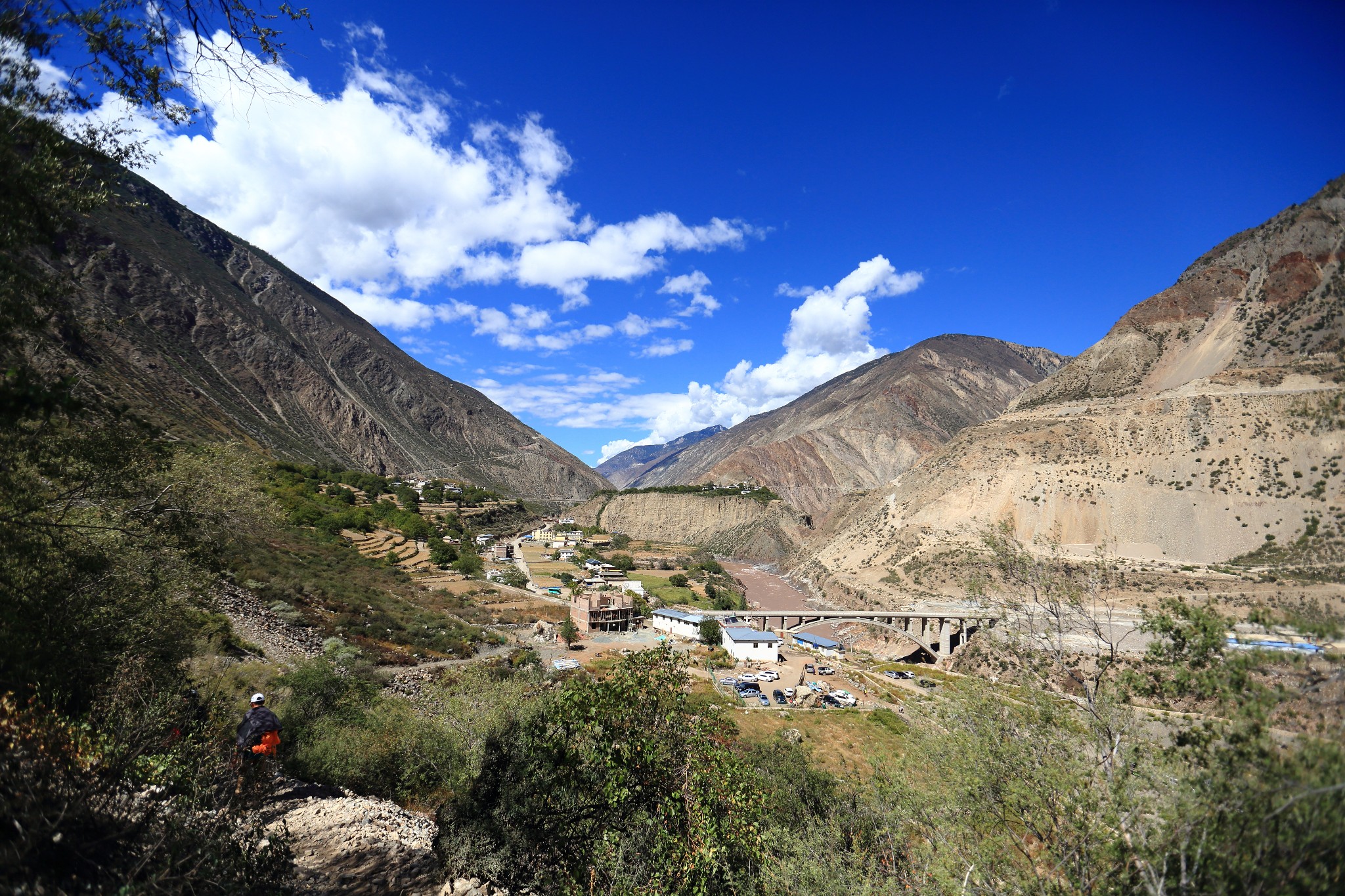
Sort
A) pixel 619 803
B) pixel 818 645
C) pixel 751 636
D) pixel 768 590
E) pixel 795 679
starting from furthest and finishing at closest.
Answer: pixel 768 590
pixel 818 645
pixel 751 636
pixel 795 679
pixel 619 803

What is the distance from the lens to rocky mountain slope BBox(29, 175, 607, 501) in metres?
87.7

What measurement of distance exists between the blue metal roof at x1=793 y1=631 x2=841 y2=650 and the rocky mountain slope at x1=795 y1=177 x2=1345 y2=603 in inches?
469

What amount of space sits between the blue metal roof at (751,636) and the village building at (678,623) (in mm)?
3861

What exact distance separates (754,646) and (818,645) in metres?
10.5

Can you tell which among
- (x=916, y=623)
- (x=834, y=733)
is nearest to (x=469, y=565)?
(x=834, y=733)

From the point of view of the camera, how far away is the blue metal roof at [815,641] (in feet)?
180

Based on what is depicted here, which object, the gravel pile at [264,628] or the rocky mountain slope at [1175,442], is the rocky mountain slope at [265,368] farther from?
the rocky mountain slope at [1175,442]

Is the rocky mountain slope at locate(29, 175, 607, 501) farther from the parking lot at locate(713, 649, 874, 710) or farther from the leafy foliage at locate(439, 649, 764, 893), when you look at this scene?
the leafy foliage at locate(439, 649, 764, 893)

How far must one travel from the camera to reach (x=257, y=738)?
29.7 feet

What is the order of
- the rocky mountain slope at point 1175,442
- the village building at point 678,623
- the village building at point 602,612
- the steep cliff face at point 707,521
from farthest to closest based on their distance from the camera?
1. the steep cliff face at point 707,521
2. the village building at point 678,623
3. the village building at point 602,612
4. the rocky mountain slope at point 1175,442

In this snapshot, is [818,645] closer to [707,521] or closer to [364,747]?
[364,747]

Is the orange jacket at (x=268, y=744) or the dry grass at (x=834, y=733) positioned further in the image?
the dry grass at (x=834, y=733)

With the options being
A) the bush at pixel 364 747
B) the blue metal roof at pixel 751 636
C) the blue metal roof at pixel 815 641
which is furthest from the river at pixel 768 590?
the bush at pixel 364 747

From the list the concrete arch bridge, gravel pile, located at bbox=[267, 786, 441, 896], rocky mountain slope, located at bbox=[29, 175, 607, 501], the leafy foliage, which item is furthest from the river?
rocky mountain slope, located at bbox=[29, 175, 607, 501]
